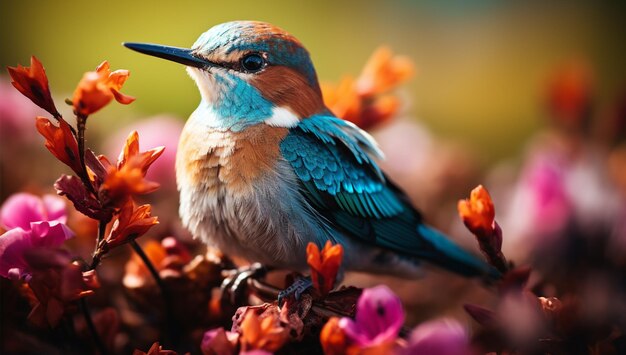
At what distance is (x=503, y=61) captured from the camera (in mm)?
4723

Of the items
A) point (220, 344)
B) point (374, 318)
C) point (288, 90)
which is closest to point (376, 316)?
point (374, 318)

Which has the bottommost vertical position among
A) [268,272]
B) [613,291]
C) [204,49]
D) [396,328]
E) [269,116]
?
[268,272]

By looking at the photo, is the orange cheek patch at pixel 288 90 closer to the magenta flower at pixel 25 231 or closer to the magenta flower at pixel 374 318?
the magenta flower at pixel 25 231

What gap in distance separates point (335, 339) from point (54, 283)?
47cm

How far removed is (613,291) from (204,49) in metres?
0.99

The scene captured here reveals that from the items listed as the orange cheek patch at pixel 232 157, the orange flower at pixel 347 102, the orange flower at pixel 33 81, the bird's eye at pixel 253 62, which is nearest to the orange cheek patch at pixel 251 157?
the orange cheek patch at pixel 232 157

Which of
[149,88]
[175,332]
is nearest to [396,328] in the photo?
[175,332]

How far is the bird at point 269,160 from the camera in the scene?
1501 millimetres

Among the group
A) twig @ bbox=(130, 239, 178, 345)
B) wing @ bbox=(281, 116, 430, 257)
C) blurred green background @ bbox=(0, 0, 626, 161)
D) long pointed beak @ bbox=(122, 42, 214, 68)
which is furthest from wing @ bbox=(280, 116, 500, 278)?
blurred green background @ bbox=(0, 0, 626, 161)

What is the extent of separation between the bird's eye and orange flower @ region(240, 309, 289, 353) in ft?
2.31

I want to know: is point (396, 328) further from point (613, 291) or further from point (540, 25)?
point (540, 25)

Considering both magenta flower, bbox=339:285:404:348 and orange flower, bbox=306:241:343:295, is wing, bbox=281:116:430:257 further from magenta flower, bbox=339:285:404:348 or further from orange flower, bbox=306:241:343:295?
magenta flower, bbox=339:285:404:348

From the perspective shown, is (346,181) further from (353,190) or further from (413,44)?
(413,44)

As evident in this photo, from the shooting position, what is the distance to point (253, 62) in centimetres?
157
